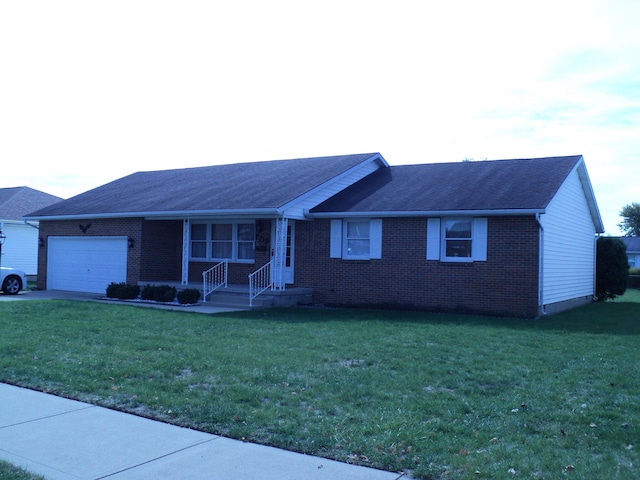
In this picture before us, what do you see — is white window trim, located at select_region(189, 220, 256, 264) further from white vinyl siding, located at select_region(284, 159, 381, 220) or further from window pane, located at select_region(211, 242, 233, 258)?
white vinyl siding, located at select_region(284, 159, 381, 220)

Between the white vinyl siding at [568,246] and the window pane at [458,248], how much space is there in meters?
1.96

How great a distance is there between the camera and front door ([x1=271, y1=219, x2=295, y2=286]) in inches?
720

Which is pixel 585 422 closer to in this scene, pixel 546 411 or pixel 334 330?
pixel 546 411

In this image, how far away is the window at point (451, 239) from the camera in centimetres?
1680

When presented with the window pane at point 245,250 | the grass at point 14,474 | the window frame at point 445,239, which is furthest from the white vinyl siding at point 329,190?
the grass at point 14,474

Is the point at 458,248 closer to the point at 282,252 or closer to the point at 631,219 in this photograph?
the point at 282,252

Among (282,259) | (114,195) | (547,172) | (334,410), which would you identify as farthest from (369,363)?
(114,195)

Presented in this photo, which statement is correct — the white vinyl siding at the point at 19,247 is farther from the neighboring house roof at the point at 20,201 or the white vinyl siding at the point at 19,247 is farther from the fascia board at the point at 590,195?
the fascia board at the point at 590,195

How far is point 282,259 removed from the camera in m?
18.2

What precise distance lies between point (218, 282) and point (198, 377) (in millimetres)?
12102

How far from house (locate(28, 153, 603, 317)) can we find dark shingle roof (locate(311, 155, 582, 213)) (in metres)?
0.06

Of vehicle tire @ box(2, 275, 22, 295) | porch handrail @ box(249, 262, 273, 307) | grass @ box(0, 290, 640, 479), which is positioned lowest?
grass @ box(0, 290, 640, 479)

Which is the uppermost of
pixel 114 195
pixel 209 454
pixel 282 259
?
pixel 114 195

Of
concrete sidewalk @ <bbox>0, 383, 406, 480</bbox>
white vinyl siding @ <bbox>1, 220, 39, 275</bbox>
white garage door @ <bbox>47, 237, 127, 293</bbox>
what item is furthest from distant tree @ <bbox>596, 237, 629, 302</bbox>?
white vinyl siding @ <bbox>1, 220, 39, 275</bbox>
